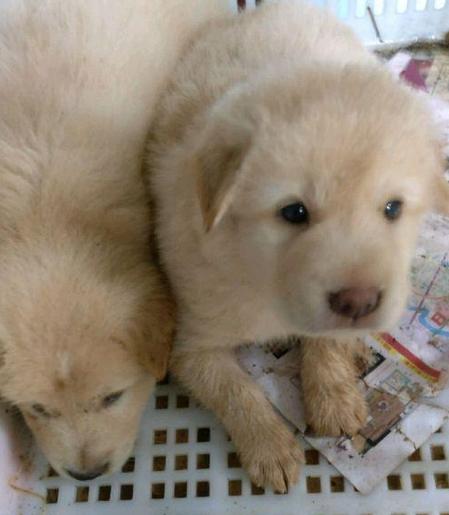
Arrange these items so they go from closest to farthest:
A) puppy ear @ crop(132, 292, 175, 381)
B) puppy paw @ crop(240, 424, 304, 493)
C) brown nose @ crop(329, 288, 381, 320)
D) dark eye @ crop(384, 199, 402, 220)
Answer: brown nose @ crop(329, 288, 381, 320), dark eye @ crop(384, 199, 402, 220), puppy ear @ crop(132, 292, 175, 381), puppy paw @ crop(240, 424, 304, 493)

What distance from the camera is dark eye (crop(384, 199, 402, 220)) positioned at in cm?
150

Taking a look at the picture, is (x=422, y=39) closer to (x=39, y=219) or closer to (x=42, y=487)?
(x=39, y=219)

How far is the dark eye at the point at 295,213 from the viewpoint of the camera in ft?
4.81

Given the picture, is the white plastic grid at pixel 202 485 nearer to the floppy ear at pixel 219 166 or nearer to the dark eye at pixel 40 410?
the dark eye at pixel 40 410

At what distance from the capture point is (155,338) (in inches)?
72.1

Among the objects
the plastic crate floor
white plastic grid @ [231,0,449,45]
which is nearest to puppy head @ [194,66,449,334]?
the plastic crate floor

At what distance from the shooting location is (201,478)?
205 cm

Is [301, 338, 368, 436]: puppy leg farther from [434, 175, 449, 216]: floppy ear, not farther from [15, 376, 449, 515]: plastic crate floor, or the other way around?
[434, 175, 449, 216]: floppy ear

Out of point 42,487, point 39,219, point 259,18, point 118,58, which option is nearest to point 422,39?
point 259,18

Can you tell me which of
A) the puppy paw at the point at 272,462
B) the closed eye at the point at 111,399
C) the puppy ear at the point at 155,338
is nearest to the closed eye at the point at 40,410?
the closed eye at the point at 111,399

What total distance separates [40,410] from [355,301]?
38.4 inches

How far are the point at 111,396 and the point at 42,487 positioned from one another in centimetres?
47

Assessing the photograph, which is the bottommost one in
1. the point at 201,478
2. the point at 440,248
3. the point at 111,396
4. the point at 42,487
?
the point at 42,487

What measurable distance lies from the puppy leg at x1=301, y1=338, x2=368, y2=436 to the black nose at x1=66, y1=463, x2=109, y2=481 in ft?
2.14
